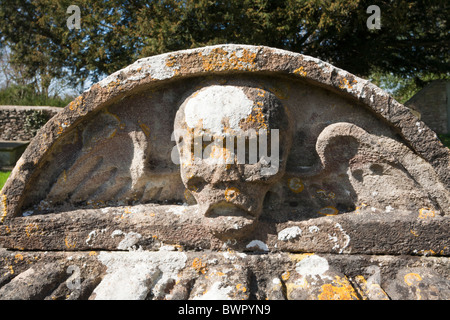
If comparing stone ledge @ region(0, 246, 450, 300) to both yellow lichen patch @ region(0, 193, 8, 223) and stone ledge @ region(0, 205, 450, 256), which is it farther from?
yellow lichen patch @ region(0, 193, 8, 223)

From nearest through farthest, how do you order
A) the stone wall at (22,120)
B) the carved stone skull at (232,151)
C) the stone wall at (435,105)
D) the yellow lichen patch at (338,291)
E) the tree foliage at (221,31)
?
1. the yellow lichen patch at (338,291)
2. the carved stone skull at (232,151)
3. the tree foliage at (221,31)
4. the stone wall at (22,120)
5. the stone wall at (435,105)

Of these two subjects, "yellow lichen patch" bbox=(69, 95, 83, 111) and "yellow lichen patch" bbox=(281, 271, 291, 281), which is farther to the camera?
"yellow lichen patch" bbox=(69, 95, 83, 111)

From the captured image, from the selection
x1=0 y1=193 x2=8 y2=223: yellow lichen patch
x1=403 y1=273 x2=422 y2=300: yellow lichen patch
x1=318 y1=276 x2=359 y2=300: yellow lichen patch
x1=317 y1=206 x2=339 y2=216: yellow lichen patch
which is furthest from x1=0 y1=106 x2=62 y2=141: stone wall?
x1=403 y1=273 x2=422 y2=300: yellow lichen patch

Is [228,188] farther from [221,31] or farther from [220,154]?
[221,31]

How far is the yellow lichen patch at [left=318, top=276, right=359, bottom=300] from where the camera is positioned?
1397 mm

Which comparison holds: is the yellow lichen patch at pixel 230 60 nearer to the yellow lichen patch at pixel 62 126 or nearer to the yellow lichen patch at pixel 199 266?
the yellow lichen patch at pixel 62 126

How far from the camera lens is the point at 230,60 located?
1.65 m

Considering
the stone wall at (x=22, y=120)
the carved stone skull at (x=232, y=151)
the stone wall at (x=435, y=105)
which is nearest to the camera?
the carved stone skull at (x=232, y=151)

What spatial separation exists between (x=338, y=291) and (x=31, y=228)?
1.46 m

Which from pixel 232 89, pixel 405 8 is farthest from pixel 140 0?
pixel 232 89

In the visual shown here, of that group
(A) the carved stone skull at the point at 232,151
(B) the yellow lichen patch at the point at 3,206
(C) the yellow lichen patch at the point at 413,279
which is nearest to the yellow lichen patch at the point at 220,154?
(A) the carved stone skull at the point at 232,151

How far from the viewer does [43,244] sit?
1.80m

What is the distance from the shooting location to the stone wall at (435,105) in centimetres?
912

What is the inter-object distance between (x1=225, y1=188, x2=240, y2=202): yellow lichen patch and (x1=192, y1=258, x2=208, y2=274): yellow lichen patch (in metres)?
0.33
